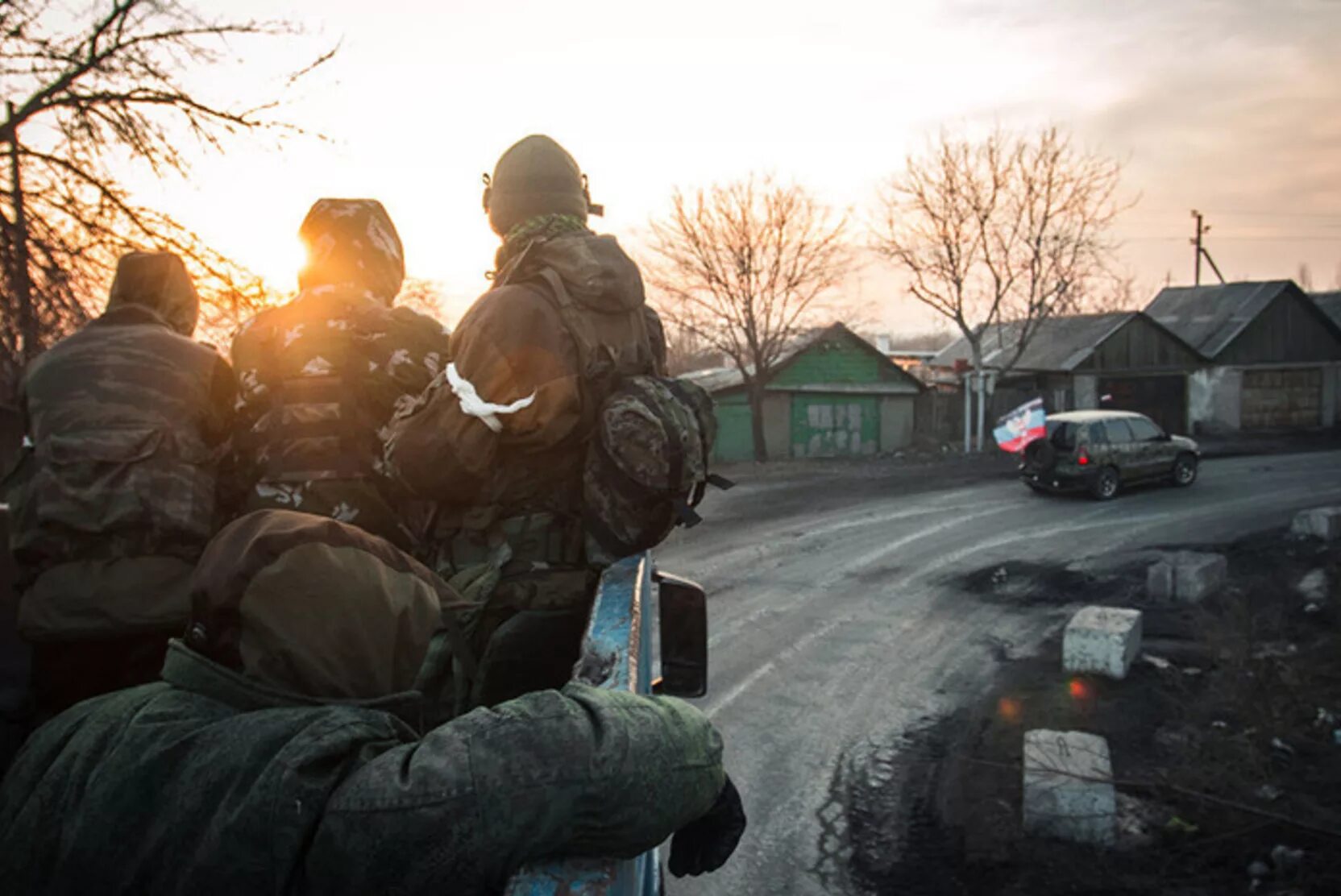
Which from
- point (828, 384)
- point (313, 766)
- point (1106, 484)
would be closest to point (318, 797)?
point (313, 766)

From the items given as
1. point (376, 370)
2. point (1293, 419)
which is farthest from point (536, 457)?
point (1293, 419)

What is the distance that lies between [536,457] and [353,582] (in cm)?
137

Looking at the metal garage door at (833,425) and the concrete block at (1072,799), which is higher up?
the metal garage door at (833,425)

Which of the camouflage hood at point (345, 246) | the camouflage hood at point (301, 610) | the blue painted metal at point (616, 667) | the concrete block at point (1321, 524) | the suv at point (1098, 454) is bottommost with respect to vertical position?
the concrete block at point (1321, 524)

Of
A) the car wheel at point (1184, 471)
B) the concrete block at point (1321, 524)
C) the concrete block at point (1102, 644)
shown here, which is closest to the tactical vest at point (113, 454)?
the concrete block at point (1102, 644)

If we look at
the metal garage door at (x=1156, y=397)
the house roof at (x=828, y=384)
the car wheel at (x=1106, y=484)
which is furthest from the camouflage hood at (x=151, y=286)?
the metal garage door at (x=1156, y=397)

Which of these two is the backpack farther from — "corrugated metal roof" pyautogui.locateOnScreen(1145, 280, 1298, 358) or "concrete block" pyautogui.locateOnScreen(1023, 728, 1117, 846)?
"corrugated metal roof" pyautogui.locateOnScreen(1145, 280, 1298, 358)

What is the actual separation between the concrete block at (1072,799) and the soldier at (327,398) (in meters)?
3.97

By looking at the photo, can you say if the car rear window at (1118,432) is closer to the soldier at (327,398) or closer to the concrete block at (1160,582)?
the concrete block at (1160,582)

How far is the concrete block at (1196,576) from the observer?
10.3 m

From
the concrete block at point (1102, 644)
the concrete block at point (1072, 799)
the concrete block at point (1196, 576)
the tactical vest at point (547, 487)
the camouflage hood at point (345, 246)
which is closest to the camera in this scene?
the tactical vest at point (547, 487)

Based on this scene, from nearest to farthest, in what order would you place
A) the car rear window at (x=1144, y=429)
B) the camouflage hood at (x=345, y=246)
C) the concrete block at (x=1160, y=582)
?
the camouflage hood at (x=345, y=246) < the concrete block at (x=1160, y=582) < the car rear window at (x=1144, y=429)

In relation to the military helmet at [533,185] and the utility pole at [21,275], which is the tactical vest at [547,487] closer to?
the military helmet at [533,185]

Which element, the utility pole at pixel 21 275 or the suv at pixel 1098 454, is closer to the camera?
the utility pole at pixel 21 275
